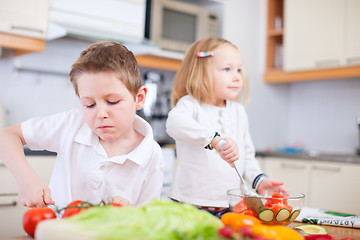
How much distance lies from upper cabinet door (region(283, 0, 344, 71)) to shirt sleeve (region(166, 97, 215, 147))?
1950 mm

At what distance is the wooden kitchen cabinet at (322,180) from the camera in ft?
8.32

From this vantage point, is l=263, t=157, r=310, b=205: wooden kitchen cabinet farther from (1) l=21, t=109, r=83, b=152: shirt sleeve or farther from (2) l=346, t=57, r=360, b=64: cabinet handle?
(1) l=21, t=109, r=83, b=152: shirt sleeve

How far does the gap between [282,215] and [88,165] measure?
0.50 meters

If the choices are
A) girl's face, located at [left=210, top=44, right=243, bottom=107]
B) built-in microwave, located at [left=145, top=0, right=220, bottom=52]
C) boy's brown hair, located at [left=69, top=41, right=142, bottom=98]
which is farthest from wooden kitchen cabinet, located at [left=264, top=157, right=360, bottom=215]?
boy's brown hair, located at [left=69, top=41, right=142, bottom=98]

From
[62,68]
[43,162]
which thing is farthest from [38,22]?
[43,162]

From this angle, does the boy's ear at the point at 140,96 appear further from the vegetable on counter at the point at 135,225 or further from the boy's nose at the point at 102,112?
the vegetable on counter at the point at 135,225

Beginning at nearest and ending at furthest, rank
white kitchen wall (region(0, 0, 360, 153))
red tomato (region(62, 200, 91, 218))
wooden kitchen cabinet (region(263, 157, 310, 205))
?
red tomato (region(62, 200, 91, 218)) < wooden kitchen cabinet (region(263, 157, 310, 205)) < white kitchen wall (region(0, 0, 360, 153))

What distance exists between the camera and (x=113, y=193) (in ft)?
3.36

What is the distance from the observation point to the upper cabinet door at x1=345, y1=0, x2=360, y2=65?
9.23 ft

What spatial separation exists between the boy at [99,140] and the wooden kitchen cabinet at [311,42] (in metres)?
2.23

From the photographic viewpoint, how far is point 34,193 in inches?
32.5

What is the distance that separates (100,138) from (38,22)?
4.89 ft

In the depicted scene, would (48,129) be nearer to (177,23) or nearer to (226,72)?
(226,72)

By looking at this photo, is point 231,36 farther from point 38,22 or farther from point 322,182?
point 38,22
